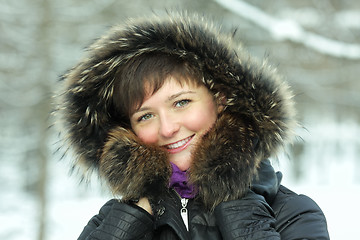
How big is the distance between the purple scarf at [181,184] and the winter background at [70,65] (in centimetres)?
248

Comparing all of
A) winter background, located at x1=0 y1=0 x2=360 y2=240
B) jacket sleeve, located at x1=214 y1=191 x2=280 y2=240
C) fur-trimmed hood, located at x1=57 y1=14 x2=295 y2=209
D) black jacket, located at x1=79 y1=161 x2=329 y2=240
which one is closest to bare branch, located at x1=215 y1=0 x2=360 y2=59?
winter background, located at x1=0 y1=0 x2=360 y2=240

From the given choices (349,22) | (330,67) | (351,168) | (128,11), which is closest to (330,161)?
(351,168)

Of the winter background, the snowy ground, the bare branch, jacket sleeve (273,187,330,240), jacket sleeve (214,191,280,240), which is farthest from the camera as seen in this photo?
the snowy ground

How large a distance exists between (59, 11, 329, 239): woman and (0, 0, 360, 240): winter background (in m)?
2.29

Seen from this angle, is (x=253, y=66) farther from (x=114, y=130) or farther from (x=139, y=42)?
(x=114, y=130)

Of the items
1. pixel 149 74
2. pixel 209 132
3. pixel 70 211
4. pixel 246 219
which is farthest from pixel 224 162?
pixel 70 211

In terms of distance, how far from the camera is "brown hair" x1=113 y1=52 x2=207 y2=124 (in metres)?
1.89

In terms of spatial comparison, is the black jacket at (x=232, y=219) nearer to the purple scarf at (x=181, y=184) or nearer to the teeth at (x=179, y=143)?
the purple scarf at (x=181, y=184)

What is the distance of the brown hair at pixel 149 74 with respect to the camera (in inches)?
74.2

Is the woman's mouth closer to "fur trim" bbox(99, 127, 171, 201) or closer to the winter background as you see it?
"fur trim" bbox(99, 127, 171, 201)

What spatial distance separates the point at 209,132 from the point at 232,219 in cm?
37

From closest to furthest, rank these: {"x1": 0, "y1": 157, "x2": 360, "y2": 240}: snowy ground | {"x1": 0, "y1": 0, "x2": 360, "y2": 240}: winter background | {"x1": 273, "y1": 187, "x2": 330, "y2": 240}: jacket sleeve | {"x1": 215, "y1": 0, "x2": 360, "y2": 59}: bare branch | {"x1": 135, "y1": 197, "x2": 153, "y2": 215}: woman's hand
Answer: {"x1": 273, "y1": 187, "x2": 330, "y2": 240}: jacket sleeve, {"x1": 135, "y1": 197, "x2": 153, "y2": 215}: woman's hand, {"x1": 215, "y1": 0, "x2": 360, "y2": 59}: bare branch, {"x1": 0, "y1": 0, "x2": 360, "y2": 240}: winter background, {"x1": 0, "y1": 157, "x2": 360, "y2": 240}: snowy ground

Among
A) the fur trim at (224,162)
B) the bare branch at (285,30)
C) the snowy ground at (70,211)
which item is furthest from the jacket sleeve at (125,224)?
the snowy ground at (70,211)

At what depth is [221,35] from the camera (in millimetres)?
1972
